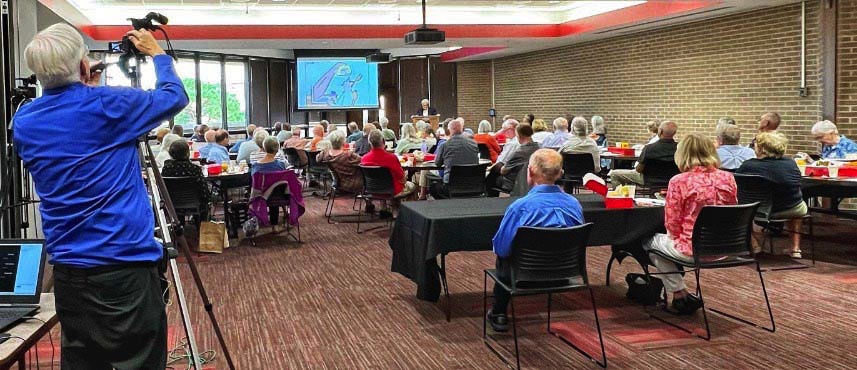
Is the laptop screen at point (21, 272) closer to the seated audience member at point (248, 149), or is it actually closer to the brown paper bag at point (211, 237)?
the brown paper bag at point (211, 237)

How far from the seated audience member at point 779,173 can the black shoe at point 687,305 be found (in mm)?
1753

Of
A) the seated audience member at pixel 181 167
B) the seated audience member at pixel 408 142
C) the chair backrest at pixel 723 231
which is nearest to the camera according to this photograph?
the chair backrest at pixel 723 231

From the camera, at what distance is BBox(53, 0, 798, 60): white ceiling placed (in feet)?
39.9

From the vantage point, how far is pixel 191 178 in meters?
7.16

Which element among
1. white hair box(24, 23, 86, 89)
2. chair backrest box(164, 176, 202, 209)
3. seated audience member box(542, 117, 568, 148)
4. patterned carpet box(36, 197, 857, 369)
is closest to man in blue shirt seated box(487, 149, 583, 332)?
patterned carpet box(36, 197, 857, 369)

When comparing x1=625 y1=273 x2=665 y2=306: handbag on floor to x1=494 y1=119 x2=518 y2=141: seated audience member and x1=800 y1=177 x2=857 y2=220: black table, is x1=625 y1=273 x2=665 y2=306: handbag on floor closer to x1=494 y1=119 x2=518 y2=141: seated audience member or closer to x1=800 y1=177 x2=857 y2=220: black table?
x1=800 y1=177 x2=857 y2=220: black table

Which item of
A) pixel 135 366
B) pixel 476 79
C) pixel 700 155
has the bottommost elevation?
pixel 135 366

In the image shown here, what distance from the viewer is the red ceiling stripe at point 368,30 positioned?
12.2m

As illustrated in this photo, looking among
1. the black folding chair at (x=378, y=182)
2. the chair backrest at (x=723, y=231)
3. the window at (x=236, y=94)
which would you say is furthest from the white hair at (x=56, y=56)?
the window at (x=236, y=94)

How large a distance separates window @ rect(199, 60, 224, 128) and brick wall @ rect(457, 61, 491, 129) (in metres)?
6.02

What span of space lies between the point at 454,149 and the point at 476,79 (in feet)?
36.4

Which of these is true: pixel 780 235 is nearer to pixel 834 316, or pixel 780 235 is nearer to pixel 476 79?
pixel 834 316

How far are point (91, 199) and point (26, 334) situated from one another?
0.58 metres

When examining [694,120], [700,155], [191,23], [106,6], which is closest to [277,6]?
[191,23]
